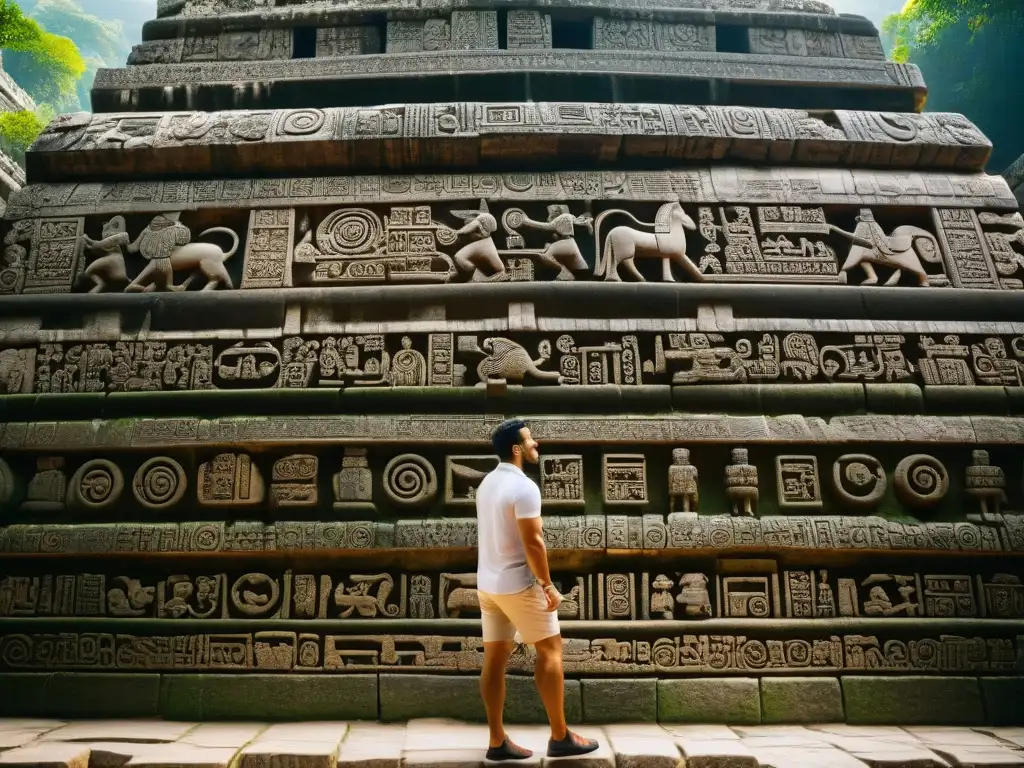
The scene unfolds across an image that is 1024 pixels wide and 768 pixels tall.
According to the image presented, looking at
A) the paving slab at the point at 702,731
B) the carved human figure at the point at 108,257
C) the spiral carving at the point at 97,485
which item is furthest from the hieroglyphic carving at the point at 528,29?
the paving slab at the point at 702,731

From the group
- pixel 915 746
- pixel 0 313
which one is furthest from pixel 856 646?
pixel 0 313

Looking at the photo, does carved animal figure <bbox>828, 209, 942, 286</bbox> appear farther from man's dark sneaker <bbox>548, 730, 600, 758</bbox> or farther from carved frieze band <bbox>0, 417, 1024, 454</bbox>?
man's dark sneaker <bbox>548, 730, 600, 758</bbox>

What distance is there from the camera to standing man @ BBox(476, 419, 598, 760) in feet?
10.3

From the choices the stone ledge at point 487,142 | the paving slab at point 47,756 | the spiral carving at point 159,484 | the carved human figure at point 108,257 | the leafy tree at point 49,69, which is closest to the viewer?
the paving slab at point 47,756

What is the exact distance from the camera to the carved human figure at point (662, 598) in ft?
14.9

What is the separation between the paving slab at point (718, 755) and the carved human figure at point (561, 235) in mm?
3417

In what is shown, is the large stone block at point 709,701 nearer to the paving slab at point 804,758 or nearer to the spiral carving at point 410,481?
the paving slab at point 804,758

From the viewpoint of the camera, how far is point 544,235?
5812mm

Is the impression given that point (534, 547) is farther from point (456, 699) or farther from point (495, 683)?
point (456, 699)

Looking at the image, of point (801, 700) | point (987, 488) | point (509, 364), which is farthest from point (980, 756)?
point (509, 364)

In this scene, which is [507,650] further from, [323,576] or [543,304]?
[543,304]

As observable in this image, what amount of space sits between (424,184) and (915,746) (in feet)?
17.1

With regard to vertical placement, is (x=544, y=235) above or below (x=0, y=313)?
above

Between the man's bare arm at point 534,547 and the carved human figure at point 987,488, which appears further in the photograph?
the carved human figure at point 987,488
